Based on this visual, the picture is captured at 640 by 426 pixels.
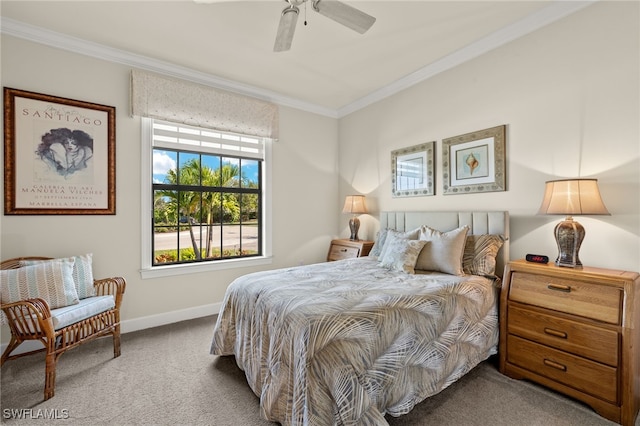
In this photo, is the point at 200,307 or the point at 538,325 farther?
the point at 200,307

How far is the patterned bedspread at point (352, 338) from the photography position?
140 cm

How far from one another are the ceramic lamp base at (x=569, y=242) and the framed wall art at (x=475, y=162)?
695 mm

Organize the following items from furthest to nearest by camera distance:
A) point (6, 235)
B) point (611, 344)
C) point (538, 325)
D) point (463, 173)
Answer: point (463, 173)
point (6, 235)
point (538, 325)
point (611, 344)

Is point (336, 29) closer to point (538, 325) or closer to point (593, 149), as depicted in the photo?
point (593, 149)

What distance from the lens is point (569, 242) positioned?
2.05 metres

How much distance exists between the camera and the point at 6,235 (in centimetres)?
249

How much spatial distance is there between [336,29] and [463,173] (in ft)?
6.21

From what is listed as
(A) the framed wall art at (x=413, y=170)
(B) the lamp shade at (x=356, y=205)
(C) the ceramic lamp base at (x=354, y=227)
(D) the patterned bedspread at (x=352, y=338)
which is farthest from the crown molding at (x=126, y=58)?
(D) the patterned bedspread at (x=352, y=338)

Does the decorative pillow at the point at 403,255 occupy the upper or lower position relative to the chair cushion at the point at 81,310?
upper

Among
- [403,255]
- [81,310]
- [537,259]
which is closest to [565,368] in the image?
[537,259]

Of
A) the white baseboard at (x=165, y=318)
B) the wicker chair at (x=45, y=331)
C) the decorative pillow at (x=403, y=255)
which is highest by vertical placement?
the decorative pillow at (x=403, y=255)

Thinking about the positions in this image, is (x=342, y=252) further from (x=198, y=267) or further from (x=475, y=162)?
(x=475, y=162)

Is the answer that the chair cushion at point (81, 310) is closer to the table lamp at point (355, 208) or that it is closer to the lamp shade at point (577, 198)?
the table lamp at point (355, 208)

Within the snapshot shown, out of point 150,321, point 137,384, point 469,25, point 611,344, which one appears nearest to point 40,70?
point 150,321
